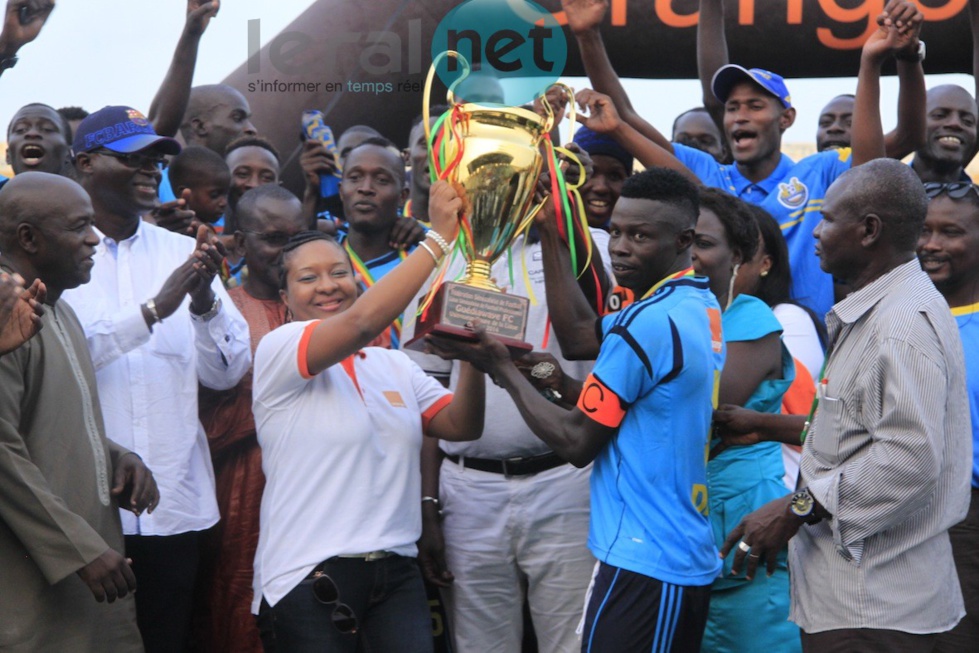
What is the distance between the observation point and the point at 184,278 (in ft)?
13.1

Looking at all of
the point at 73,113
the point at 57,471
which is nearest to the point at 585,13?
the point at 57,471

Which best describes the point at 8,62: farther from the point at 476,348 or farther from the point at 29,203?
the point at 476,348

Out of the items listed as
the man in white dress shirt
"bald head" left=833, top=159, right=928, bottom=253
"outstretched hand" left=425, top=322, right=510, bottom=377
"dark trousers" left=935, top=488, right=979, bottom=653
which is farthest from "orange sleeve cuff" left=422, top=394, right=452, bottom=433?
"dark trousers" left=935, top=488, right=979, bottom=653

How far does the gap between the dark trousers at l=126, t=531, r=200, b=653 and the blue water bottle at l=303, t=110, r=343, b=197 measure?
229 centimetres

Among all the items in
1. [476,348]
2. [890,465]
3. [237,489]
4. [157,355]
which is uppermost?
[476,348]

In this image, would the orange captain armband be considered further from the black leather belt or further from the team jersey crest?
the team jersey crest

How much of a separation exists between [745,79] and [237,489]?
8.82 ft

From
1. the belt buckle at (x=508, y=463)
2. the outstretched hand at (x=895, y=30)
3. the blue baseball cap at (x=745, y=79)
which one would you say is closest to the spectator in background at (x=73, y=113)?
the blue baseball cap at (x=745, y=79)

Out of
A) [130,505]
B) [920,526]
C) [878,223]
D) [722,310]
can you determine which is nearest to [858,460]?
[920,526]

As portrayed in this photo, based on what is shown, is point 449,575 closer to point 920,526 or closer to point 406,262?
point 406,262

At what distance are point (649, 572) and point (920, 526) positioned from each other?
2.35 feet

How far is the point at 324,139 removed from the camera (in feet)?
21.3

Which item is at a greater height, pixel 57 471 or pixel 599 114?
pixel 599 114

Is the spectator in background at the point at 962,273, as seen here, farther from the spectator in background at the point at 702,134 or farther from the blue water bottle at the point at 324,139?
the blue water bottle at the point at 324,139
